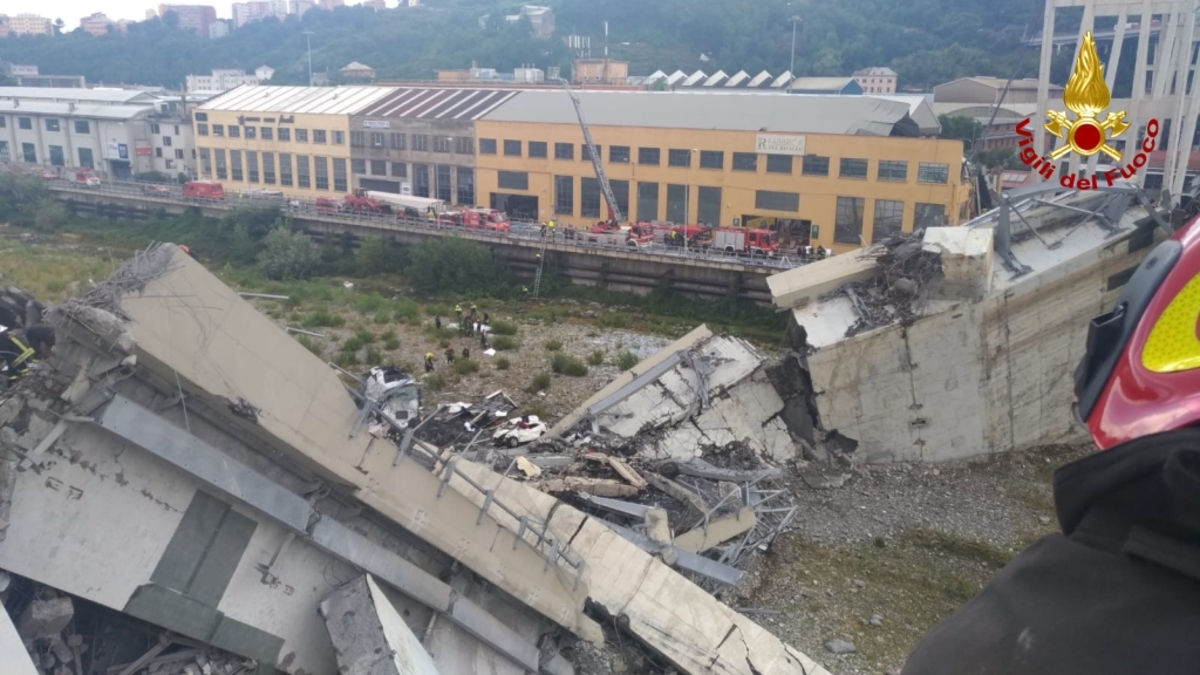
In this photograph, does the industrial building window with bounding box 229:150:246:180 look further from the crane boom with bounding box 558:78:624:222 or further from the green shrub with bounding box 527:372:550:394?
the green shrub with bounding box 527:372:550:394

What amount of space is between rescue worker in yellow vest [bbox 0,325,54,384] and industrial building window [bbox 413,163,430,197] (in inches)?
1266

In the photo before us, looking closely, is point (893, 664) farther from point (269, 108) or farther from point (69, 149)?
point (69, 149)

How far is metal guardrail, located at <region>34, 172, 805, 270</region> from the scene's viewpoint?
2575 cm

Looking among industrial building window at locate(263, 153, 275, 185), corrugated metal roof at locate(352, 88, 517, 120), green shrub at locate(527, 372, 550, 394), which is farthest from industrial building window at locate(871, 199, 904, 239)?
industrial building window at locate(263, 153, 275, 185)

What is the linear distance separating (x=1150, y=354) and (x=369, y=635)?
509cm

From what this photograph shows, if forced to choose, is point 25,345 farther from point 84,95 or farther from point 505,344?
point 84,95

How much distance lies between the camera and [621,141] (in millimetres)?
30766

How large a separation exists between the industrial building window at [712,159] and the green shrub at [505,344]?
38.3 feet

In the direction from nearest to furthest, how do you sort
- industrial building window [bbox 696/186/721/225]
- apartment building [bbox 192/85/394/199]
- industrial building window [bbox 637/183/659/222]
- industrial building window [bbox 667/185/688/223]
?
industrial building window [bbox 696/186/721/225] → industrial building window [bbox 667/185/688/223] → industrial building window [bbox 637/183/659/222] → apartment building [bbox 192/85/394/199]

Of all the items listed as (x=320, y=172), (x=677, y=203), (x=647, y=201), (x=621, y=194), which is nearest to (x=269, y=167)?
(x=320, y=172)

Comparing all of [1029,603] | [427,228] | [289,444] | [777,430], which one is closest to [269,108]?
[427,228]

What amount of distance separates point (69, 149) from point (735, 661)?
5427 cm

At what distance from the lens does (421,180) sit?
3709 cm

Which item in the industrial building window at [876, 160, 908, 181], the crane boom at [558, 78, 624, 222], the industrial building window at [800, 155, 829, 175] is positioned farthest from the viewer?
the crane boom at [558, 78, 624, 222]
